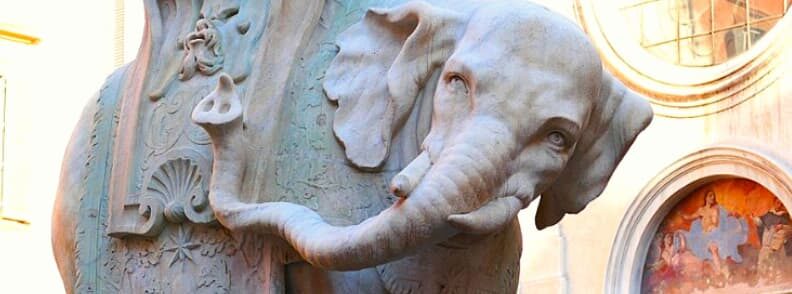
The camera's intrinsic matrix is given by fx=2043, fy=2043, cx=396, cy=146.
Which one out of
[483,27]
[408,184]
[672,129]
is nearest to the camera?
[408,184]

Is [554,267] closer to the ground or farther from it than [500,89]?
farther from it

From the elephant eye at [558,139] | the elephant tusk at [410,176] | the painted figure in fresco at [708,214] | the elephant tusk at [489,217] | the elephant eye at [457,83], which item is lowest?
the elephant tusk at [489,217]

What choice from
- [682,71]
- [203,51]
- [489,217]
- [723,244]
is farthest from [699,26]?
[489,217]

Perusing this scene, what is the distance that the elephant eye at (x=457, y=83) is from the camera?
3.20 m

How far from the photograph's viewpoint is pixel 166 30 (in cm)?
370

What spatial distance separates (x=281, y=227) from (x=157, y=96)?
1.61 ft

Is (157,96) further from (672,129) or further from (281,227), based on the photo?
(672,129)

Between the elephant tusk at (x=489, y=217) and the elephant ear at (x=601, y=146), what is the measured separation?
0.27 m

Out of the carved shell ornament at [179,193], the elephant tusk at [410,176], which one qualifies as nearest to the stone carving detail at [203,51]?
the carved shell ornament at [179,193]

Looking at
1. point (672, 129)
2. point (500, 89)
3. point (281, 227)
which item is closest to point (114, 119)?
point (281, 227)

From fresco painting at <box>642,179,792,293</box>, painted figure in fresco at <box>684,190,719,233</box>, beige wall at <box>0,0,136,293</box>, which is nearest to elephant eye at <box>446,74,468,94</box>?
fresco painting at <box>642,179,792,293</box>

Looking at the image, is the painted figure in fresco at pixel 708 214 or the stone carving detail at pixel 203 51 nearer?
the stone carving detail at pixel 203 51

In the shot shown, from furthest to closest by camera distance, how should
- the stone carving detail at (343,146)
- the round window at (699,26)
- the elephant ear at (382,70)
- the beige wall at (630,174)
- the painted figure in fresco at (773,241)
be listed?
1. the round window at (699,26)
2. the beige wall at (630,174)
3. the painted figure in fresco at (773,241)
4. the elephant ear at (382,70)
5. the stone carving detail at (343,146)

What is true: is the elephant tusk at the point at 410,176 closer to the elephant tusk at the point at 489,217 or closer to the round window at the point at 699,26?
the elephant tusk at the point at 489,217
